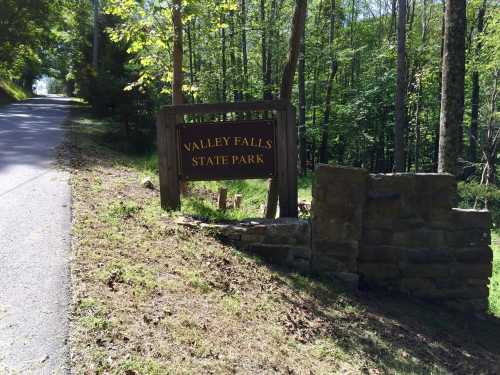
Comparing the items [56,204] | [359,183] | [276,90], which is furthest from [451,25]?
[276,90]

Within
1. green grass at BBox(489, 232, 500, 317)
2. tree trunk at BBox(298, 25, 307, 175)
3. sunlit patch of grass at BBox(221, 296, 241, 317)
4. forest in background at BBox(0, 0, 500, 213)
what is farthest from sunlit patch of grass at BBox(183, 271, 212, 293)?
tree trunk at BBox(298, 25, 307, 175)

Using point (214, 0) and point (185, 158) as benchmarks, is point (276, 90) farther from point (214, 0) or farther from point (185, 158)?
point (185, 158)

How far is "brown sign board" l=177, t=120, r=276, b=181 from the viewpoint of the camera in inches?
250

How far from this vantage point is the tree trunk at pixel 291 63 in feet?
26.3

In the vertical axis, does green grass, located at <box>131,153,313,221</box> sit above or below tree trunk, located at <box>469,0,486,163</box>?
below

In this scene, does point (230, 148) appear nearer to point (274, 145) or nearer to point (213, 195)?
point (274, 145)

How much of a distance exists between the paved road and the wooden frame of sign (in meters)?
1.49

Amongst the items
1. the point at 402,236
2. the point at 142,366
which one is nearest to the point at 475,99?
the point at 402,236

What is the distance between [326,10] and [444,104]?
17.1 metres

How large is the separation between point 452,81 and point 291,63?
2.87 metres

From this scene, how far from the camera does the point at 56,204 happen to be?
6.20 m

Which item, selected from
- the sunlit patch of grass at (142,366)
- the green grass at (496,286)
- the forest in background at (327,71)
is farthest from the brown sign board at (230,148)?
the forest in background at (327,71)

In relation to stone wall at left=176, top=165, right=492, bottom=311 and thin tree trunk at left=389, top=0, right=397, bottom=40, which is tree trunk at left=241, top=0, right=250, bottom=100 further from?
stone wall at left=176, top=165, right=492, bottom=311

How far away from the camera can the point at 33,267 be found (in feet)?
13.6
